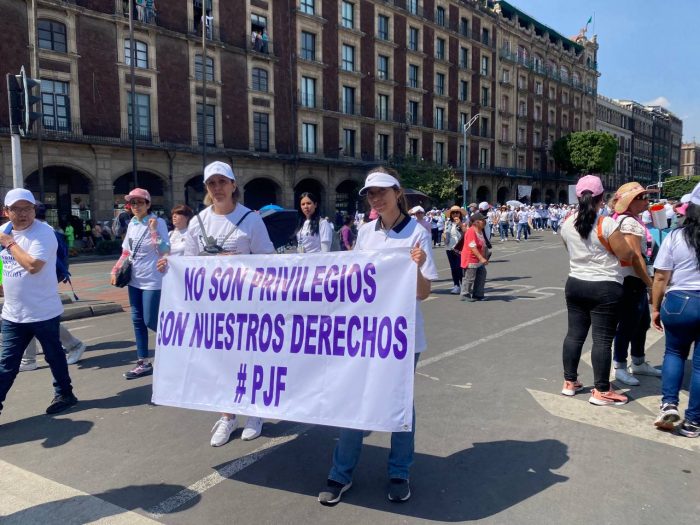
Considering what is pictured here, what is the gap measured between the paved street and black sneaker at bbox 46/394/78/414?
9 cm

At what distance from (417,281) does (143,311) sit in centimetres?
352

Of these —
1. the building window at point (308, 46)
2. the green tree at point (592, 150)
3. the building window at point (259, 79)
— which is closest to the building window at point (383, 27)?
the building window at point (308, 46)

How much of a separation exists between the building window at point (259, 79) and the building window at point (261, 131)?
150 cm

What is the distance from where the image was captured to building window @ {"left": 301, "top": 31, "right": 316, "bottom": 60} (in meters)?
36.5

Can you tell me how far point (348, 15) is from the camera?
1549 inches

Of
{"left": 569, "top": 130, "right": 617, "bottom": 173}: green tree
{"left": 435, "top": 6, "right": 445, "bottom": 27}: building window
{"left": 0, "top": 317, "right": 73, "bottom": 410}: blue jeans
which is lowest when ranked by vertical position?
{"left": 0, "top": 317, "right": 73, "bottom": 410}: blue jeans

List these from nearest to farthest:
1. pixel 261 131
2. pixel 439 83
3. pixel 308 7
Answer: pixel 261 131, pixel 308 7, pixel 439 83

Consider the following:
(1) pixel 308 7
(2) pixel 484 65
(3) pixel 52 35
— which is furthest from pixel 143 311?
(2) pixel 484 65

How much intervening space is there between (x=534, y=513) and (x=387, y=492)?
809 mm

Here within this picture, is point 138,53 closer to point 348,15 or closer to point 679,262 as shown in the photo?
point 348,15

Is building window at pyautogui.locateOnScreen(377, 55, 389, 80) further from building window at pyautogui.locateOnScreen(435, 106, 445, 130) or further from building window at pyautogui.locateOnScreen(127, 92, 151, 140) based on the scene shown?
building window at pyautogui.locateOnScreen(127, 92, 151, 140)

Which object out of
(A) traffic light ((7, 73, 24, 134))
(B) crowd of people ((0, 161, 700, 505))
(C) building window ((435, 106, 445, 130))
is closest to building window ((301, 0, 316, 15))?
(C) building window ((435, 106, 445, 130))

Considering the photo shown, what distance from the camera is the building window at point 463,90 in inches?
1989

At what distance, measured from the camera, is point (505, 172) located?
54906mm
